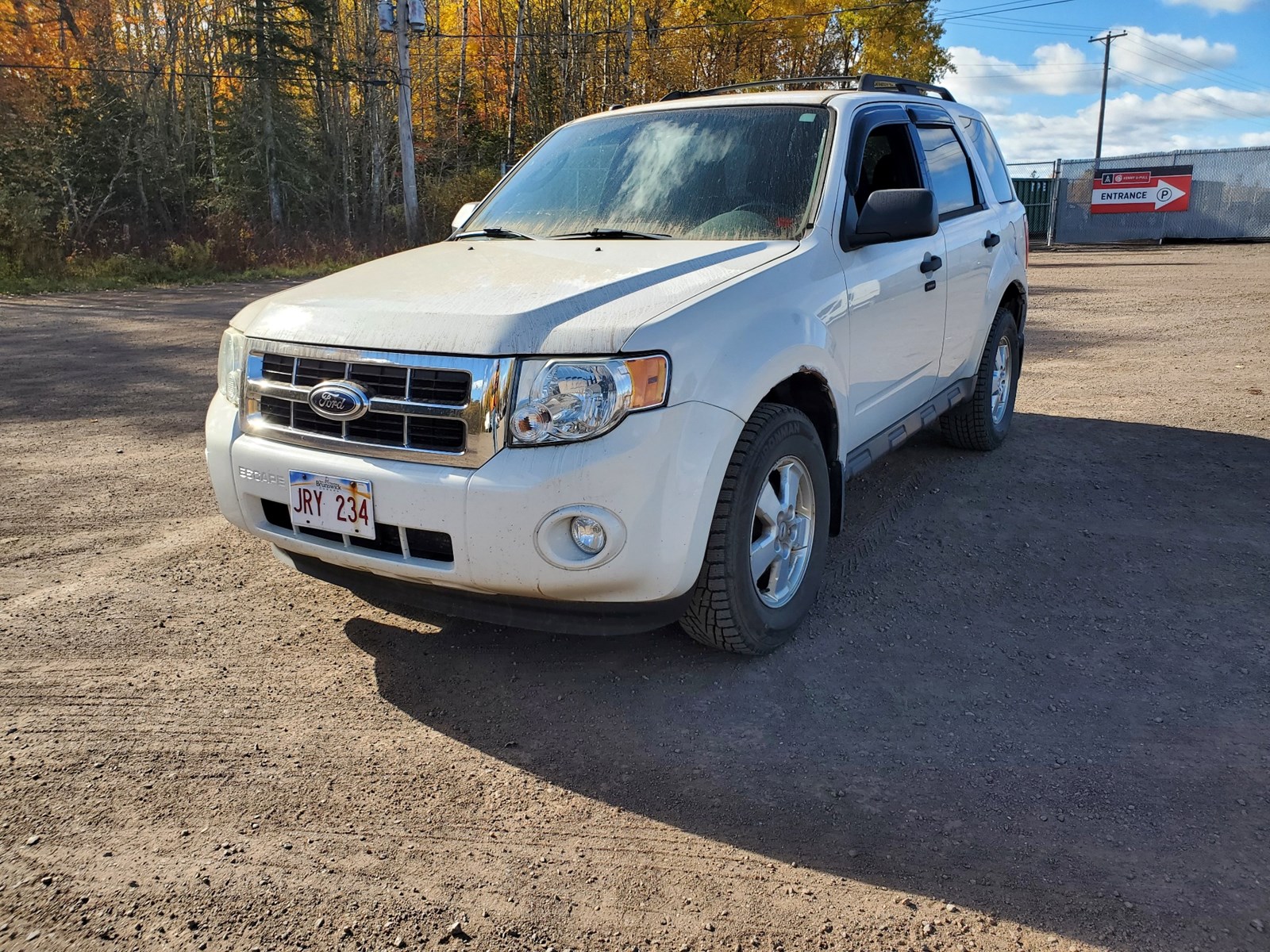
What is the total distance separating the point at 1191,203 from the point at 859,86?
27908 mm

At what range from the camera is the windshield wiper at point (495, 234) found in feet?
13.9

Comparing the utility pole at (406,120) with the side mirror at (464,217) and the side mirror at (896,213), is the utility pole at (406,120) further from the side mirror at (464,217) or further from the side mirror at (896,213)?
the side mirror at (896,213)

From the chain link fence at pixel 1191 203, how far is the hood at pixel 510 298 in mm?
27309

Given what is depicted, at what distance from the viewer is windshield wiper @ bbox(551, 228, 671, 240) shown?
3.93 meters

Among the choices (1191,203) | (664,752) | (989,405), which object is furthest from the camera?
(1191,203)

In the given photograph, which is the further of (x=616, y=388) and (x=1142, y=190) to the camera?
(x=1142, y=190)

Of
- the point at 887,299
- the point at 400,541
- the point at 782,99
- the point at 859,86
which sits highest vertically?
the point at 859,86

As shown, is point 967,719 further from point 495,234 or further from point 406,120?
point 406,120

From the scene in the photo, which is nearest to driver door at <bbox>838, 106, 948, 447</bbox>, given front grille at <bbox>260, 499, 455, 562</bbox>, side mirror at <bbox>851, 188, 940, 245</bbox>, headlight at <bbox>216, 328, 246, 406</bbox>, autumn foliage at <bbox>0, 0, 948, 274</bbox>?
side mirror at <bbox>851, 188, 940, 245</bbox>

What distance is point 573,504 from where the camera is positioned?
9.14 feet

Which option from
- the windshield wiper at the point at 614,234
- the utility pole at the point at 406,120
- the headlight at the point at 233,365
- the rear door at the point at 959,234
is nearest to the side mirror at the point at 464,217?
the windshield wiper at the point at 614,234

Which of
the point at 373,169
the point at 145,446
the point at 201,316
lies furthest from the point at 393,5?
the point at 145,446

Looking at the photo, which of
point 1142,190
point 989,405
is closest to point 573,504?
point 989,405

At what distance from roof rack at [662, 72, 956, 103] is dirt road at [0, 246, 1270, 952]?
2.11 meters
